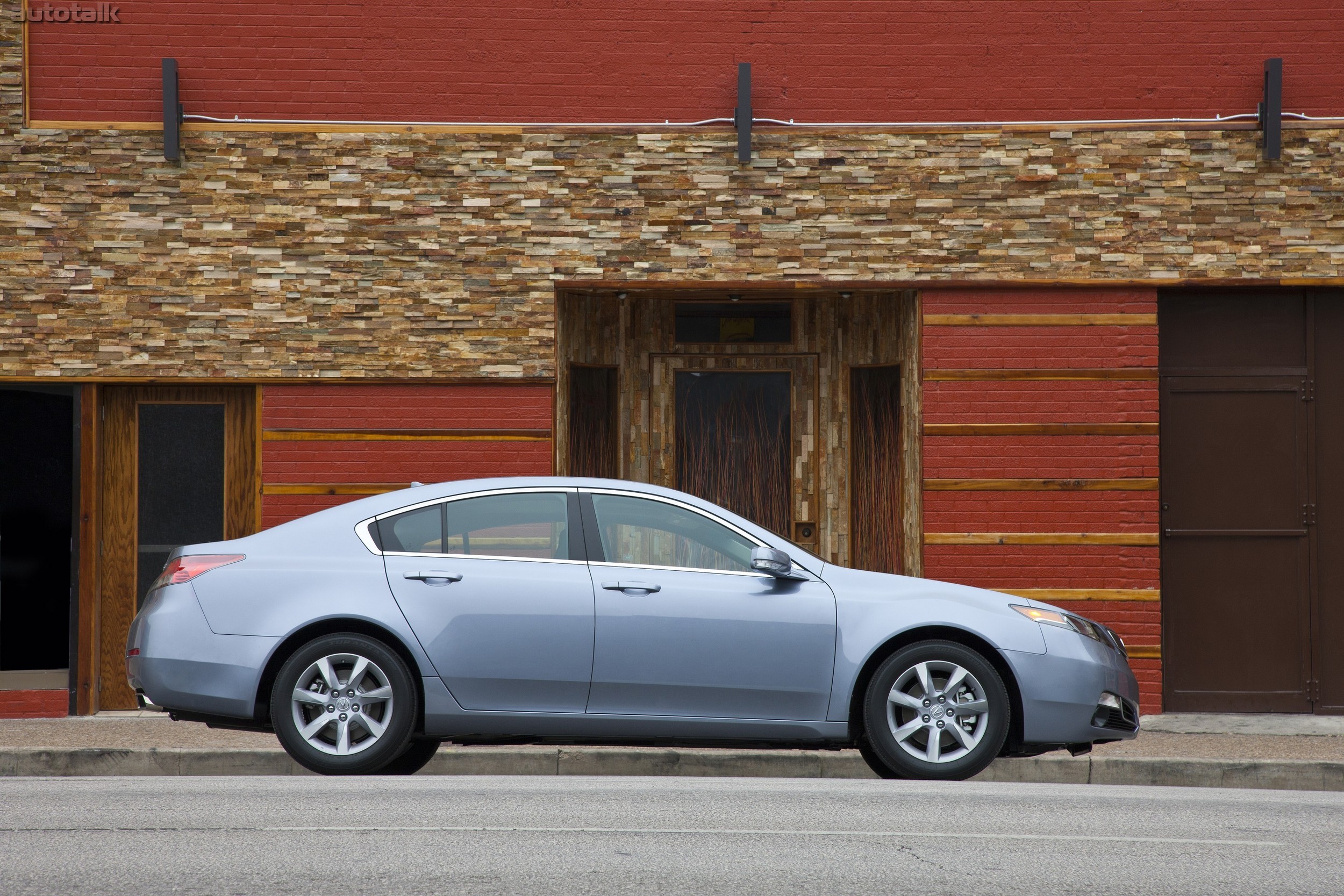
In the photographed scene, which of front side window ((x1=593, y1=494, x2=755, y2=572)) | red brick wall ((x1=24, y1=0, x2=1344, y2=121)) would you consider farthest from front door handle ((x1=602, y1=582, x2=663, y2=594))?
red brick wall ((x1=24, y1=0, x2=1344, y2=121))

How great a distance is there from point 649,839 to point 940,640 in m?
2.28

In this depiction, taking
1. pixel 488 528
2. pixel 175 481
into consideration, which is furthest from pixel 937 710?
pixel 175 481

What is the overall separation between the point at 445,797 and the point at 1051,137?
24.6 ft

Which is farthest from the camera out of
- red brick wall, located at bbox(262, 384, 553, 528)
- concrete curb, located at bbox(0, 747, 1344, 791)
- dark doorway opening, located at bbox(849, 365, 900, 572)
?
dark doorway opening, located at bbox(849, 365, 900, 572)

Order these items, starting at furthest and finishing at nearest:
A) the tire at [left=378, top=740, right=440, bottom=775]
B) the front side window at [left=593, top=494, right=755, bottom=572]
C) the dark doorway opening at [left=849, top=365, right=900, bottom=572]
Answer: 1. the dark doorway opening at [left=849, top=365, right=900, bottom=572]
2. the tire at [left=378, top=740, right=440, bottom=775]
3. the front side window at [left=593, top=494, right=755, bottom=572]

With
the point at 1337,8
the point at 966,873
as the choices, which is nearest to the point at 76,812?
the point at 966,873

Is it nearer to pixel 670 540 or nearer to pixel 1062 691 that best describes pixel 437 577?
pixel 670 540

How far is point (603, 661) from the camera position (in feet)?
24.5

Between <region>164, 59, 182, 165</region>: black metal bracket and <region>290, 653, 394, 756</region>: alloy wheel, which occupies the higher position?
<region>164, 59, 182, 165</region>: black metal bracket

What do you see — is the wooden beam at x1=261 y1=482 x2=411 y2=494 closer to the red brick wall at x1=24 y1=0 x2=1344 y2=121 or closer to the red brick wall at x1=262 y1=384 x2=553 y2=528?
the red brick wall at x1=262 y1=384 x2=553 y2=528

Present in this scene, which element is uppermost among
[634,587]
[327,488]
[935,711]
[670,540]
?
[327,488]

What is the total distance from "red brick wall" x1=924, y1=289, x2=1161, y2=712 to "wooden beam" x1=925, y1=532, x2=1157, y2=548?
3 cm

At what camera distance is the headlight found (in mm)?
7645

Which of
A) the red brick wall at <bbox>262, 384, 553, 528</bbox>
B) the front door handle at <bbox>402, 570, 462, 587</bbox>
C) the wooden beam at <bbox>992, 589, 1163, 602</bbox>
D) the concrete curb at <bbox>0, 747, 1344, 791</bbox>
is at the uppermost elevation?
the red brick wall at <bbox>262, 384, 553, 528</bbox>
